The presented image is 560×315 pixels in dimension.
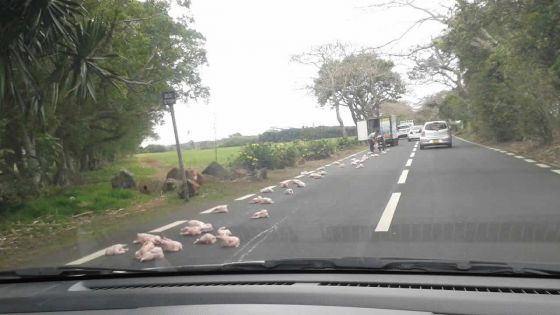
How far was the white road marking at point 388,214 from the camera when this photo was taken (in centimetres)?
805

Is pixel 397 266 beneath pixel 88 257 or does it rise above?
above

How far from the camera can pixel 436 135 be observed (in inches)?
1252

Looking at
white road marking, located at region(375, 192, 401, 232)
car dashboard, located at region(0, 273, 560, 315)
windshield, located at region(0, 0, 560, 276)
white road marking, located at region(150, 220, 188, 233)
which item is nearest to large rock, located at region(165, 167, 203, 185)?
windshield, located at region(0, 0, 560, 276)

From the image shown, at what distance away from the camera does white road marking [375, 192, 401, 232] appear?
8048 mm

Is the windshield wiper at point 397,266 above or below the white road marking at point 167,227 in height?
above

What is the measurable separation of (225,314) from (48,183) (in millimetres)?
16220

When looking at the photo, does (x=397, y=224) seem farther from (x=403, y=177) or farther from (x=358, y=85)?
A: (x=358, y=85)

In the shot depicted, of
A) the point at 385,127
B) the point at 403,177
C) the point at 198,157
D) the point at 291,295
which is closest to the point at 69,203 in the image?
the point at 403,177

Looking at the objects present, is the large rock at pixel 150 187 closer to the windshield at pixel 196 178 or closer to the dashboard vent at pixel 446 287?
the windshield at pixel 196 178

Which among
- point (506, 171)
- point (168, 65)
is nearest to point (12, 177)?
point (168, 65)

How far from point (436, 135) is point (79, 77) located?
25318 mm

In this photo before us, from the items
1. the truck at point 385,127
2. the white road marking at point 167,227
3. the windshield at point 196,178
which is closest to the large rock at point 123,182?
the windshield at point 196,178

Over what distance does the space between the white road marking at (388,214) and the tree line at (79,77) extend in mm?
5181

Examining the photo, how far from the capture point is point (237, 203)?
12656mm
